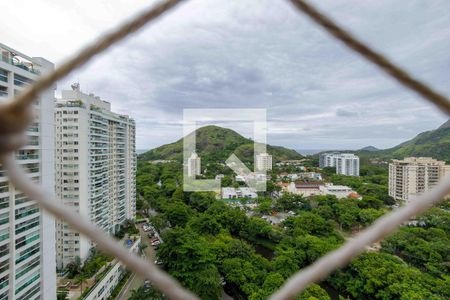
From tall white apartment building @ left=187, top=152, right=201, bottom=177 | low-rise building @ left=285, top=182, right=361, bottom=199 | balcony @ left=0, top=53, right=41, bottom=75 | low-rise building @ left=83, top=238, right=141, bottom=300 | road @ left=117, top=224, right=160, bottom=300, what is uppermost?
balcony @ left=0, top=53, right=41, bottom=75

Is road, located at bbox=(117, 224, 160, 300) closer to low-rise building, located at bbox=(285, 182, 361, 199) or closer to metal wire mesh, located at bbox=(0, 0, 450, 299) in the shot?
metal wire mesh, located at bbox=(0, 0, 450, 299)

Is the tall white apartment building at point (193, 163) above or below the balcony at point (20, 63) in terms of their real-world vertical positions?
below

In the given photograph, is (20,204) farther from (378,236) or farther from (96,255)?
(378,236)

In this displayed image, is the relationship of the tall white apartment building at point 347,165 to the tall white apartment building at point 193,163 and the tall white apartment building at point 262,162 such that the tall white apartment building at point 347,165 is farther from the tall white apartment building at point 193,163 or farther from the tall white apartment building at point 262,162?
the tall white apartment building at point 193,163

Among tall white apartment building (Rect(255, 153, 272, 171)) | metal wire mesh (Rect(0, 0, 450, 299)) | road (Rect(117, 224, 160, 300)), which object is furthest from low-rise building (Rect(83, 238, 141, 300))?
tall white apartment building (Rect(255, 153, 272, 171))

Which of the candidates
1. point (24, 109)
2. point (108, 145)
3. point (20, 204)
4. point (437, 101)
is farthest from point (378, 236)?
point (108, 145)

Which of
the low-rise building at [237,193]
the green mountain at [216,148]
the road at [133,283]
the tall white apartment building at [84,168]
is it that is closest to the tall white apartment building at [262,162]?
the green mountain at [216,148]
